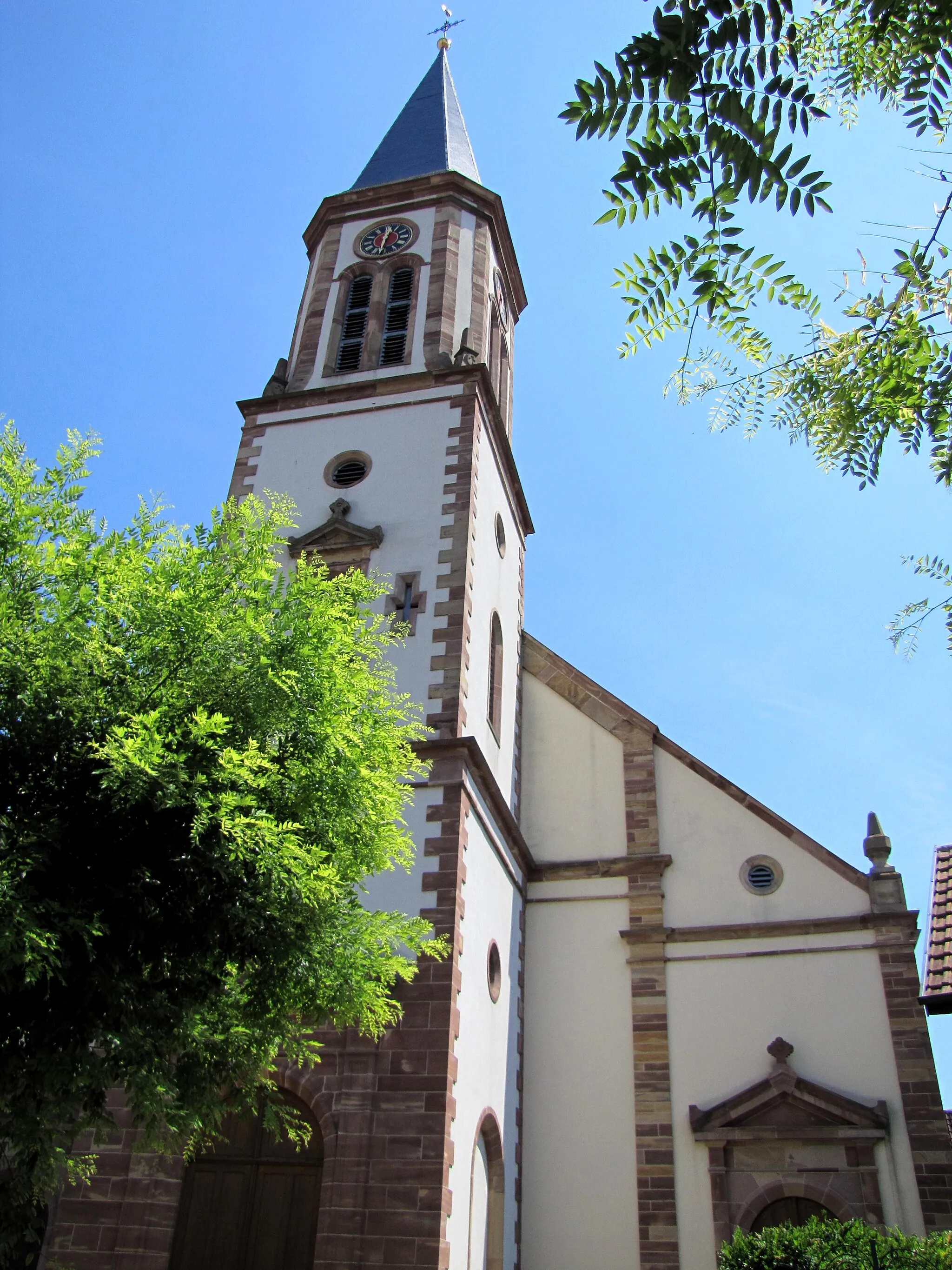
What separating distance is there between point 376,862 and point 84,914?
8.61 ft

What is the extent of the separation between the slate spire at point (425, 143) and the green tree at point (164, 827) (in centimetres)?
1543

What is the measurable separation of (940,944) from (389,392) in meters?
11.5

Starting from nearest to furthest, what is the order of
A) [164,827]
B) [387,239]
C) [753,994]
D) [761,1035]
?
[164,827] < [761,1035] < [753,994] < [387,239]

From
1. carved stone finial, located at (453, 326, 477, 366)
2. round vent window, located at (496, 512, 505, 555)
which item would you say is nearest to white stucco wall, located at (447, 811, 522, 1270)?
round vent window, located at (496, 512, 505, 555)

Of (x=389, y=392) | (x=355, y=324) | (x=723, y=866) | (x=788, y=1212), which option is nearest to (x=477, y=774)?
(x=723, y=866)

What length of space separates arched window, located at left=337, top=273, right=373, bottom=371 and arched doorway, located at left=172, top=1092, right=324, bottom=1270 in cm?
1227

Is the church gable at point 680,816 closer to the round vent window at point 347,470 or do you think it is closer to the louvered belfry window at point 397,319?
the round vent window at point 347,470

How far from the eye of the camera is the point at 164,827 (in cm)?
766

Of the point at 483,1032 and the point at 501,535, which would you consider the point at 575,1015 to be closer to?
the point at 483,1032

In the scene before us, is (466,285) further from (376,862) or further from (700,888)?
(376,862)

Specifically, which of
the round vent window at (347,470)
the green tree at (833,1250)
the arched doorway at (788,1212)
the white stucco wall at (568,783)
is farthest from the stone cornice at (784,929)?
the round vent window at (347,470)

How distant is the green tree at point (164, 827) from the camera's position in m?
7.16

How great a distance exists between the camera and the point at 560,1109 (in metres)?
14.4

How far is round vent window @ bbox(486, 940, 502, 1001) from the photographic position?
13750 mm
